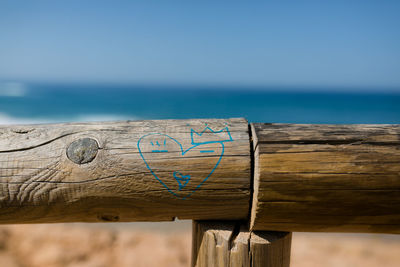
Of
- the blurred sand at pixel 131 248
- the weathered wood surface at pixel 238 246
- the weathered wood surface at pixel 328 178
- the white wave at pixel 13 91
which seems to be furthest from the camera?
the white wave at pixel 13 91

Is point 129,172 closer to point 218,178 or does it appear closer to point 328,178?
point 218,178

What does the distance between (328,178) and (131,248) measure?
11.4 feet

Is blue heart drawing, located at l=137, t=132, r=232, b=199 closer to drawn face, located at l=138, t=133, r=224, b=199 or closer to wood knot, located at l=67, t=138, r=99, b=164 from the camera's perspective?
drawn face, located at l=138, t=133, r=224, b=199

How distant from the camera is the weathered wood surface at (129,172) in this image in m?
1.20

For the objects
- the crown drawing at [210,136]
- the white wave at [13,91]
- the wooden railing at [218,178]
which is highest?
the white wave at [13,91]

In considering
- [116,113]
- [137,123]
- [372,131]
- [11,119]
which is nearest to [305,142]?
[372,131]

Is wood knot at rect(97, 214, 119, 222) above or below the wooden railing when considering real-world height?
below

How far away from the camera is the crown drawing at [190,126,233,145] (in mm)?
1220

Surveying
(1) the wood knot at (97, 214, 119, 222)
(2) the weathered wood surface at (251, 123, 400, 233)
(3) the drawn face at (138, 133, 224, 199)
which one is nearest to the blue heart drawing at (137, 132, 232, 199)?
(3) the drawn face at (138, 133, 224, 199)

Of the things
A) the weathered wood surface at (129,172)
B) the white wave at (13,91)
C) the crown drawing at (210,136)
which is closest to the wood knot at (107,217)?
the weathered wood surface at (129,172)

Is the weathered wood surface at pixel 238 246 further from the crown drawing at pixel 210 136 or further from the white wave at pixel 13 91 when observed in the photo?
the white wave at pixel 13 91

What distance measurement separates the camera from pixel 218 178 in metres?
1.19

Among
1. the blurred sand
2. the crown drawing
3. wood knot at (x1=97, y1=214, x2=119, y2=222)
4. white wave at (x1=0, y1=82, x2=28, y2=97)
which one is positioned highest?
white wave at (x1=0, y1=82, x2=28, y2=97)

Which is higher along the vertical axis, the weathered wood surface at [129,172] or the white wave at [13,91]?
the white wave at [13,91]
